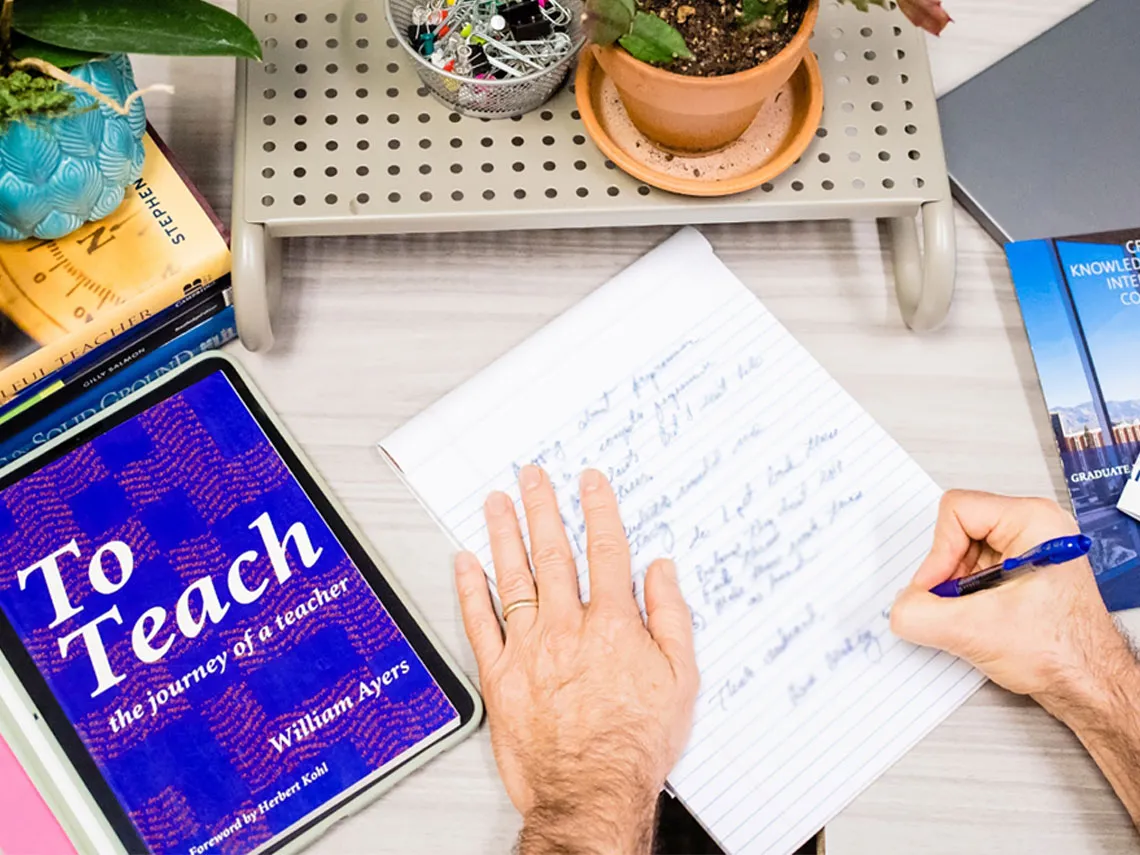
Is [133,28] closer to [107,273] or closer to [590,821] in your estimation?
[107,273]

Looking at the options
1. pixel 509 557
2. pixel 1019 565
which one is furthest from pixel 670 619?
pixel 1019 565

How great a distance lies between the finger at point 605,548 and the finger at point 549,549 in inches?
0.6

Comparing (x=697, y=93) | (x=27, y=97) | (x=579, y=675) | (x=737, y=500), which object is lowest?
(x=579, y=675)

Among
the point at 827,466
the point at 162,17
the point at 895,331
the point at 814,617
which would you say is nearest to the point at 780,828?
the point at 814,617

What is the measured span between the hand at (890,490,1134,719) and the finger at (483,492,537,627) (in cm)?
23

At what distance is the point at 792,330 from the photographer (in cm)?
74

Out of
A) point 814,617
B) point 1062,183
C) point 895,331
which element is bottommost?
point 814,617

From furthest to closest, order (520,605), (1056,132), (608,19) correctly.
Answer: (1056,132) < (520,605) < (608,19)

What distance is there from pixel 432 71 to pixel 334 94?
80 millimetres

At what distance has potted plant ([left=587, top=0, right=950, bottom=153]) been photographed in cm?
57

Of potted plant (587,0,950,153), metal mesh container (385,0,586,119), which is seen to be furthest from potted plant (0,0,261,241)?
potted plant (587,0,950,153)

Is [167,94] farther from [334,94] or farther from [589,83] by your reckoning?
[589,83]

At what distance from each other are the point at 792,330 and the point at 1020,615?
0.81ft

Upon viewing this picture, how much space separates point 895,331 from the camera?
0.74 m
